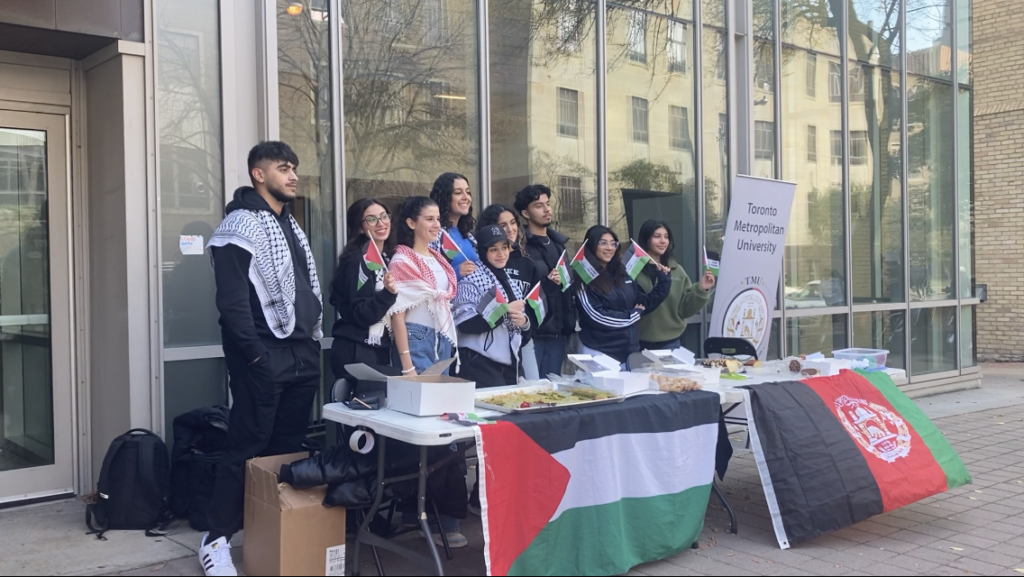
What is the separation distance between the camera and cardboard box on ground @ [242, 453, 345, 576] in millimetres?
3803

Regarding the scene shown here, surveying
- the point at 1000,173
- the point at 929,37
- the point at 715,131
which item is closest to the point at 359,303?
the point at 715,131

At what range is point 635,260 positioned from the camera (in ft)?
19.8

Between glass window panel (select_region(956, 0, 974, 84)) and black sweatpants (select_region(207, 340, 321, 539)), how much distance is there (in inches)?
381

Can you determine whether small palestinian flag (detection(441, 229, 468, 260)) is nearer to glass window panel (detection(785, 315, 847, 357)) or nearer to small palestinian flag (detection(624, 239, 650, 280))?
small palestinian flag (detection(624, 239, 650, 280))

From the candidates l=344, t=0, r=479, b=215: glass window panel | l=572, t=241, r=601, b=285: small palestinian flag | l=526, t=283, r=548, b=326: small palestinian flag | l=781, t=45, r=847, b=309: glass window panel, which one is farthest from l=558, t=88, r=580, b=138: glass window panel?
l=781, t=45, r=847, b=309: glass window panel

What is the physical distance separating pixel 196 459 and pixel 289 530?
1384 millimetres

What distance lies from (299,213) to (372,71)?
1.20 metres

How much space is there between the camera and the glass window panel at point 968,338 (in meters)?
11.1

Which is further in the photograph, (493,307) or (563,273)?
(563,273)

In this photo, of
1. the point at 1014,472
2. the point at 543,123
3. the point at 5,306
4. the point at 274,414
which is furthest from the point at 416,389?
the point at 1014,472

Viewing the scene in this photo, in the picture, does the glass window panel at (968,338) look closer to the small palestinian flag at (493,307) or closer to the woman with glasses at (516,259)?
the woman with glasses at (516,259)

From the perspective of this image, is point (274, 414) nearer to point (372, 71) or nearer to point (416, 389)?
point (416, 389)

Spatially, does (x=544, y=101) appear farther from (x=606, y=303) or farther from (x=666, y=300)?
(x=606, y=303)

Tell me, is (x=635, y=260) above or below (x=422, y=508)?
above
